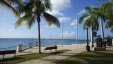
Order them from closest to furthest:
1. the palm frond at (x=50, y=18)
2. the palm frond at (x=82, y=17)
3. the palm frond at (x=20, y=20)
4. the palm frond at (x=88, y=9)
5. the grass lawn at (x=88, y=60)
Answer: the grass lawn at (x=88, y=60)
the palm frond at (x=20, y=20)
the palm frond at (x=50, y=18)
the palm frond at (x=82, y=17)
the palm frond at (x=88, y=9)

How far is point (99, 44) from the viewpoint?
37.3 m

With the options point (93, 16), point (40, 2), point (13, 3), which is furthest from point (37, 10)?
point (93, 16)

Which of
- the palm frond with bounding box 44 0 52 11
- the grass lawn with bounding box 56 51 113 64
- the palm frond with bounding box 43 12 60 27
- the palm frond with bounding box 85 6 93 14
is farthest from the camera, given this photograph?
the palm frond with bounding box 85 6 93 14

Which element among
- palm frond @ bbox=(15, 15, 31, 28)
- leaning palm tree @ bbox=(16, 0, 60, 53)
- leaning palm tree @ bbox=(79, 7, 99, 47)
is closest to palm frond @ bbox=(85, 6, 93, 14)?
leaning palm tree @ bbox=(79, 7, 99, 47)

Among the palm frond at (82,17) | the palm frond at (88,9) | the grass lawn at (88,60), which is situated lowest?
the grass lawn at (88,60)

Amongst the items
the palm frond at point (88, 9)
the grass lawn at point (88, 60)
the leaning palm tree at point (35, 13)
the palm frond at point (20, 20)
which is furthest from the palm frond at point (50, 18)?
the palm frond at point (88, 9)

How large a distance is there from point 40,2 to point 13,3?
23.4ft

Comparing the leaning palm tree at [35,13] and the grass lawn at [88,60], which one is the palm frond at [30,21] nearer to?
the leaning palm tree at [35,13]

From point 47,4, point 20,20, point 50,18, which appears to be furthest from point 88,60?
point 20,20

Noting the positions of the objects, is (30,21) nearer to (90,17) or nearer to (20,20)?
(20,20)

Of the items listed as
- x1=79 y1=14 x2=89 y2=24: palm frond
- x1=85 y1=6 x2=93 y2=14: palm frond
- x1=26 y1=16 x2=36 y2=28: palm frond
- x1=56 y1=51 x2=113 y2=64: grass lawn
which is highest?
x1=85 y1=6 x2=93 y2=14: palm frond

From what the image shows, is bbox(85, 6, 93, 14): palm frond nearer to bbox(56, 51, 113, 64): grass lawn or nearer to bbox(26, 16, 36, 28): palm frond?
bbox(26, 16, 36, 28): palm frond

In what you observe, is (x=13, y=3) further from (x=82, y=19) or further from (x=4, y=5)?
(x=82, y=19)

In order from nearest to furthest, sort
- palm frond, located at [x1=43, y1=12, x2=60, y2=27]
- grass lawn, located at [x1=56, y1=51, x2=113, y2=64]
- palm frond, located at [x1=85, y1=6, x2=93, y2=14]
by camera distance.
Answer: grass lawn, located at [x1=56, y1=51, x2=113, y2=64] < palm frond, located at [x1=43, y1=12, x2=60, y2=27] < palm frond, located at [x1=85, y1=6, x2=93, y2=14]
